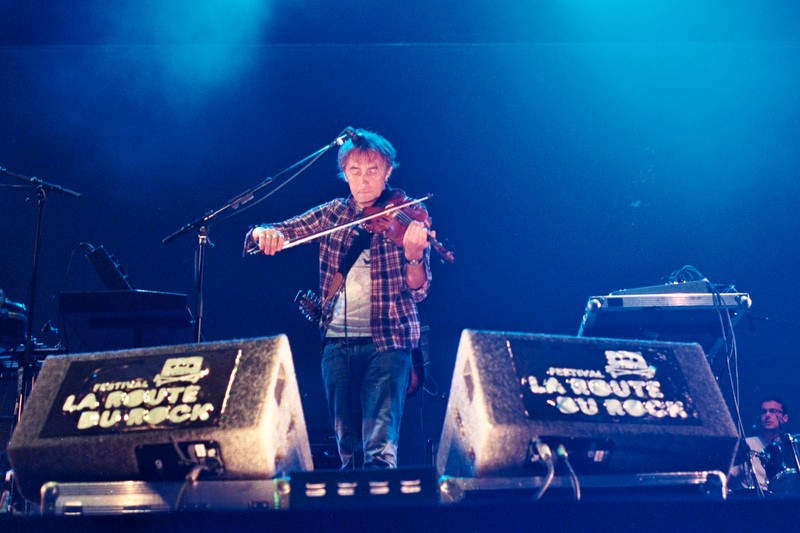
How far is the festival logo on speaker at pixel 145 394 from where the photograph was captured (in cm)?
199

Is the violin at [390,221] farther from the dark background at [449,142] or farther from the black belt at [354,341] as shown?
the dark background at [449,142]

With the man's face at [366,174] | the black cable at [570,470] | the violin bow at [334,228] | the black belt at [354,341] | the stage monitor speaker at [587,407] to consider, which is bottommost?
the black cable at [570,470]

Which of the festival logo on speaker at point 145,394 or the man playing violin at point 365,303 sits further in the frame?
the man playing violin at point 365,303

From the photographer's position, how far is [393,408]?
3.11 meters

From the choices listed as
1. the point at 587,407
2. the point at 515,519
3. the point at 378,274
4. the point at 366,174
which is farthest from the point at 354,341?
the point at 515,519

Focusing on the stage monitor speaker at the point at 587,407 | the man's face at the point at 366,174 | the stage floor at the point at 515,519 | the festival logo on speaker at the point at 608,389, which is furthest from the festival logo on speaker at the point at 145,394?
the man's face at the point at 366,174

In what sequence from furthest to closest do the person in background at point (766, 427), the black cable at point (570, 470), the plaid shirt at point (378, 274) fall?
the person in background at point (766, 427)
the plaid shirt at point (378, 274)
the black cable at point (570, 470)

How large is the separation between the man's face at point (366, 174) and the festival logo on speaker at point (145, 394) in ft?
5.70

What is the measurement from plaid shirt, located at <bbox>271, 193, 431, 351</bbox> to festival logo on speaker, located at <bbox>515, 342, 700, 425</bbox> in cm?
124

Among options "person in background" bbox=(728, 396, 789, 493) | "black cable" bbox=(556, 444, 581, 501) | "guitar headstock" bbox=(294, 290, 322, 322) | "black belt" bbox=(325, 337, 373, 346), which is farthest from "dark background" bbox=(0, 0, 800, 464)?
"black cable" bbox=(556, 444, 581, 501)

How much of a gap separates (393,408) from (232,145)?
126 inches

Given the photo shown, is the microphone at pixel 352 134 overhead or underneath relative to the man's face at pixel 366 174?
overhead

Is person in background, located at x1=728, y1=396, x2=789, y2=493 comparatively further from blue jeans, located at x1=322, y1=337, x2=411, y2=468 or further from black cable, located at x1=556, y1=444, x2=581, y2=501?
black cable, located at x1=556, y1=444, x2=581, y2=501

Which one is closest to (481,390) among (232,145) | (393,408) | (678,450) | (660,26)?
(678,450)
